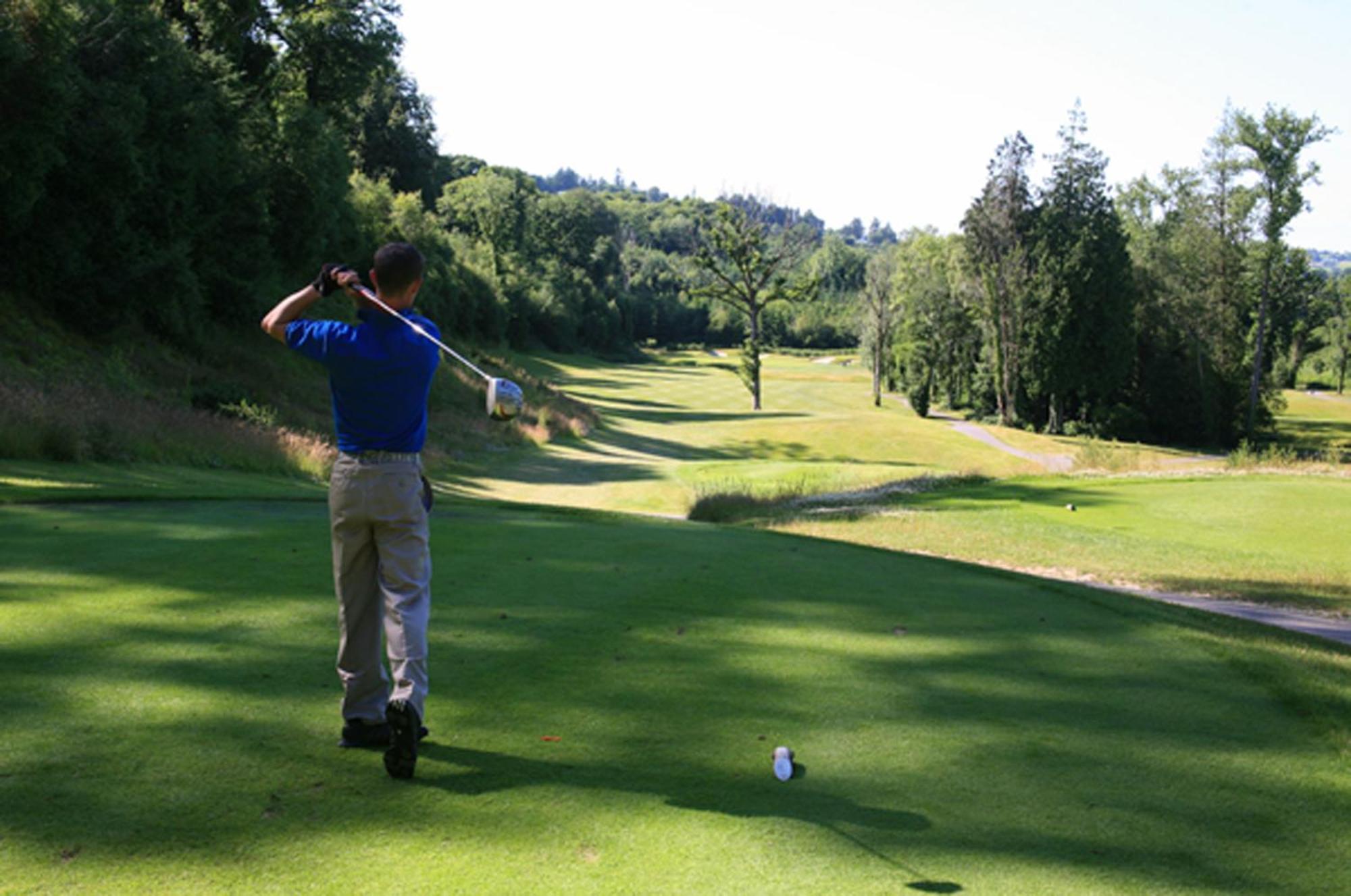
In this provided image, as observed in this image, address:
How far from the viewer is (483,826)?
4.17m

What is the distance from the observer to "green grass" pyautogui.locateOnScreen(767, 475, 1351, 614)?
15328mm

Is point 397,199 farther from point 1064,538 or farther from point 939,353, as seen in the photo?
point 1064,538

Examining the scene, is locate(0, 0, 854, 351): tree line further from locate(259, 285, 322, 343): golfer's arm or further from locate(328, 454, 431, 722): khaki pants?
locate(328, 454, 431, 722): khaki pants

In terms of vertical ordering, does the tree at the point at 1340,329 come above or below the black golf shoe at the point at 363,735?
above

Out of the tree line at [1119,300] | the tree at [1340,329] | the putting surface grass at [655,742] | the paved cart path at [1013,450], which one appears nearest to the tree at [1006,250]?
the tree line at [1119,300]

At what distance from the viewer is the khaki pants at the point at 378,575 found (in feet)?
16.1

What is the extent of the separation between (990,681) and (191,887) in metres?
4.73

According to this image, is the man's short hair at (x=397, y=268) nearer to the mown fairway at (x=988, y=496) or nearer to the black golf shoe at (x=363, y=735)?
the black golf shoe at (x=363, y=735)

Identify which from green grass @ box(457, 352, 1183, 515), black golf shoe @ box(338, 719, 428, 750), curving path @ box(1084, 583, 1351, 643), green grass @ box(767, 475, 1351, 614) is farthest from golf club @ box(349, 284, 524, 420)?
green grass @ box(457, 352, 1183, 515)

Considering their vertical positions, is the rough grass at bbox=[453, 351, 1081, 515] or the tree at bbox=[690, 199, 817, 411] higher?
the tree at bbox=[690, 199, 817, 411]

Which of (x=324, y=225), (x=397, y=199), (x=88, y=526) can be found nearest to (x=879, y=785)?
(x=88, y=526)

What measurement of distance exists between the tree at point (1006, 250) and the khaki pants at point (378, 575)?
62.2 m

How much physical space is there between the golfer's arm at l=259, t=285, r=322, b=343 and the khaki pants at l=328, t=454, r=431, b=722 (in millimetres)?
726

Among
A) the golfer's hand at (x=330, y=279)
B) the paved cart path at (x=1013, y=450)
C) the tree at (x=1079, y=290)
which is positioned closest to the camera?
the golfer's hand at (x=330, y=279)
